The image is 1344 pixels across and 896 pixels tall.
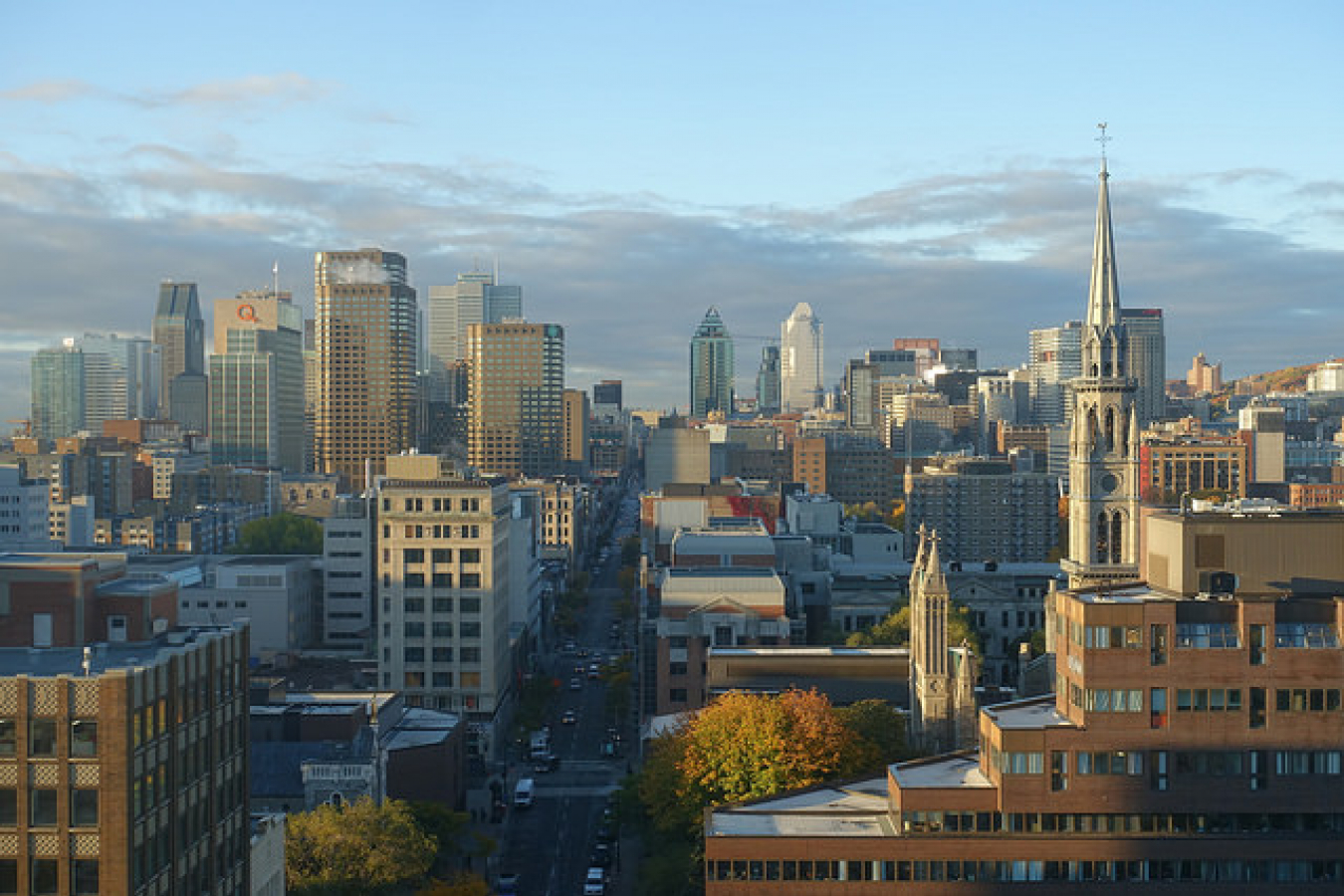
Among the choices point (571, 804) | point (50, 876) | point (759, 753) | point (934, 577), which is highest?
point (934, 577)

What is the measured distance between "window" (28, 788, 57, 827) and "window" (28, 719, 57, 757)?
1.17 metres

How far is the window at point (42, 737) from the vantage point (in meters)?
47.9

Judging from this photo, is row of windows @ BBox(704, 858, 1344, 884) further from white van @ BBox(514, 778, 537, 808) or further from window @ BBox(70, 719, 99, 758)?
white van @ BBox(514, 778, 537, 808)

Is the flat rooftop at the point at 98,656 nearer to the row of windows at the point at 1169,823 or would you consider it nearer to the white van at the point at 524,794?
the row of windows at the point at 1169,823

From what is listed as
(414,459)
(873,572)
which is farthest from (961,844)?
(873,572)

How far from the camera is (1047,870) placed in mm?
63562

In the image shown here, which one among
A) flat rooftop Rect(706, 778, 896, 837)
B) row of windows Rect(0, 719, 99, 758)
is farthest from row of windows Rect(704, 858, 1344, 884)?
row of windows Rect(0, 719, 99, 758)

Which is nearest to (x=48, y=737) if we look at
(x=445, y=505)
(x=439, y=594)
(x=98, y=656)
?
(x=98, y=656)

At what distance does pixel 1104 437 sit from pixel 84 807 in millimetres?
111720

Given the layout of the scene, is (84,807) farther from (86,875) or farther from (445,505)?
(445,505)

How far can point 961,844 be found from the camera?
6444 centimetres

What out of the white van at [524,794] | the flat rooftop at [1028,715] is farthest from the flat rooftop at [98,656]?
the white van at [524,794]

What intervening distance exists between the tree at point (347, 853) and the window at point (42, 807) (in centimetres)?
2726

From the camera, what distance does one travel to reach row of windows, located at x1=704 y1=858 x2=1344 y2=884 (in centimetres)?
6256
